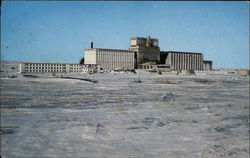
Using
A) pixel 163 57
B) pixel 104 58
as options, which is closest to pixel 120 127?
pixel 104 58

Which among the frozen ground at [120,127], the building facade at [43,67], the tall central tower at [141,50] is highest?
the tall central tower at [141,50]

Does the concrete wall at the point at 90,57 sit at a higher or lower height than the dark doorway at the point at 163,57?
lower

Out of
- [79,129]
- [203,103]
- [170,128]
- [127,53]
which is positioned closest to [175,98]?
[203,103]

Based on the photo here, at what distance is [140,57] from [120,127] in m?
12.6

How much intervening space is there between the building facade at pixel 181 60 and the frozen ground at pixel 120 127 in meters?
21.1

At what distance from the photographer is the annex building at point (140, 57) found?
11.0m

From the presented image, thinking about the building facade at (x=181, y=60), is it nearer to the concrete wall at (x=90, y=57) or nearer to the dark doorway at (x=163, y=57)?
the dark doorway at (x=163, y=57)

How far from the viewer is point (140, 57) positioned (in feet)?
54.2

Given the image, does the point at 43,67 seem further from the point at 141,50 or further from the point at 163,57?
the point at 163,57

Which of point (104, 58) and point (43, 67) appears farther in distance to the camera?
point (104, 58)

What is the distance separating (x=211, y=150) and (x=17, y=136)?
2260 millimetres

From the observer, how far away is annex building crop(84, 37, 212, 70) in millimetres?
10984

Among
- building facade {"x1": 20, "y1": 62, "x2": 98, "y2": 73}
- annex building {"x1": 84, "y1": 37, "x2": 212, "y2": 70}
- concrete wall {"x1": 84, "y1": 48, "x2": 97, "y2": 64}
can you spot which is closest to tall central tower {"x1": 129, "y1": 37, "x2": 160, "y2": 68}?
annex building {"x1": 84, "y1": 37, "x2": 212, "y2": 70}

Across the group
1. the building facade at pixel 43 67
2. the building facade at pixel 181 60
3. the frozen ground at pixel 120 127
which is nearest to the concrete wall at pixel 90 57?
the building facade at pixel 43 67
